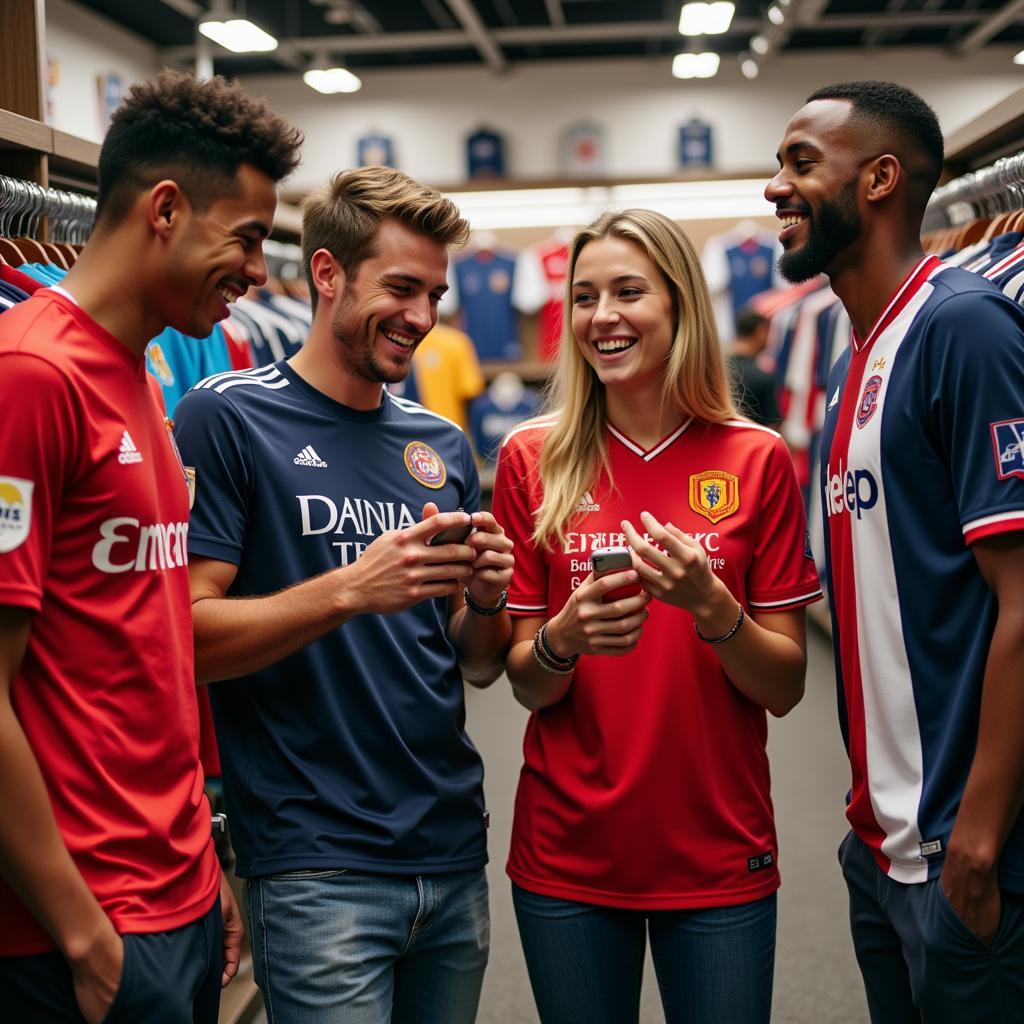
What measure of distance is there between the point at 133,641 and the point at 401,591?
419mm

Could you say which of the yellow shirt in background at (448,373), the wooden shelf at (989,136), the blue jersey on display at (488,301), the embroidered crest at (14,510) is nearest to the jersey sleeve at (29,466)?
the embroidered crest at (14,510)

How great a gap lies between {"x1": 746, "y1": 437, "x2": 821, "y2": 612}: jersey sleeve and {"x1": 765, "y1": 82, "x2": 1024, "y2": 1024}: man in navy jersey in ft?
0.18

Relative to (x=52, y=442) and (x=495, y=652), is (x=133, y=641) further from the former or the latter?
(x=495, y=652)

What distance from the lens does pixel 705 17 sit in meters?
8.21

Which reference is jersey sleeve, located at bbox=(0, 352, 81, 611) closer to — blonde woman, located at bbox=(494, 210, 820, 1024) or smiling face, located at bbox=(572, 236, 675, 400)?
blonde woman, located at bbox=(494, 210, 820, 1024)

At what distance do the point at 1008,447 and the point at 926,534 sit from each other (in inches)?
7.7

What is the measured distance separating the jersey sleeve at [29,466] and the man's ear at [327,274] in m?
0.74

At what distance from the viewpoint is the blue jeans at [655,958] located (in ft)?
5.94

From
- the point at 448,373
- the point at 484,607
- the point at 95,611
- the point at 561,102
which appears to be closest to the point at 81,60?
the point at 448,373

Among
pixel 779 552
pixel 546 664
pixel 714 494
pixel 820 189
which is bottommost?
pixel 546 664

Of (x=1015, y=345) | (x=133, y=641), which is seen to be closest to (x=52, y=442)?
(x=133, y=641)

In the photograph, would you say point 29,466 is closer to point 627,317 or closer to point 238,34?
point 627,317

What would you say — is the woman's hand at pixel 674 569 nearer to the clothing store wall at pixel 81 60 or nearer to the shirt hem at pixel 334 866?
the shirt hem at pixel 334 866

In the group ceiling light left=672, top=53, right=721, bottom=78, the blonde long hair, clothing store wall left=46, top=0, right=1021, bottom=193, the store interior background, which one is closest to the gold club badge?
the blonde long hair
